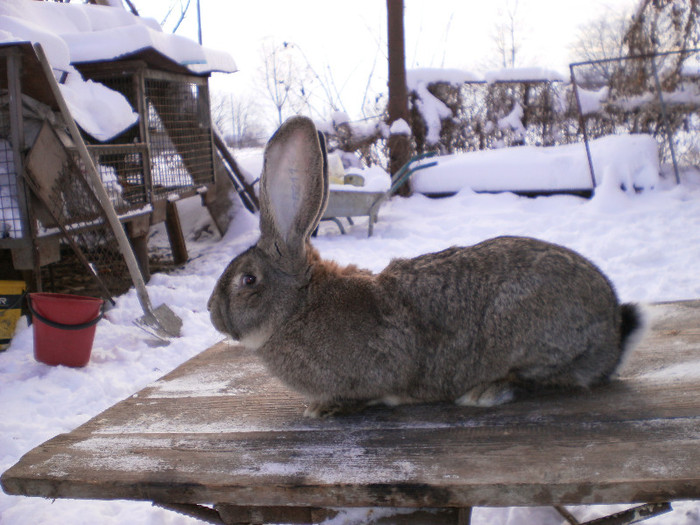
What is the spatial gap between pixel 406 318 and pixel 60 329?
2.82 m

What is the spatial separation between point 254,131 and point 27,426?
13.0m

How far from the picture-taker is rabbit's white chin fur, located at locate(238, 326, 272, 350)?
1.87 meters

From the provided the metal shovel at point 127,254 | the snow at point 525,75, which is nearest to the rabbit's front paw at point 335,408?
the metal shovel at point 127,254

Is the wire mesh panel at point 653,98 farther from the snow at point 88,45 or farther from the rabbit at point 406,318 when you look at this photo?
the rabbit at point 406,318

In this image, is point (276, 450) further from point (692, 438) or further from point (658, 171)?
point (658, 171)

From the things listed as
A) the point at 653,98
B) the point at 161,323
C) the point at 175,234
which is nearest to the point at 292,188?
the point at 161,323

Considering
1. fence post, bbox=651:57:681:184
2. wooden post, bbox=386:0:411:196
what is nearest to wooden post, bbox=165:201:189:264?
wooden post, bbox=386:0:411:196

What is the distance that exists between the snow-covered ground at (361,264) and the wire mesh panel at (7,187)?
698 millimetres

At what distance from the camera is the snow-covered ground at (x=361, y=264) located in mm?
2537

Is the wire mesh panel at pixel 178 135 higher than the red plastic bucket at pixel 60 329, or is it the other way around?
the wire mesh panel at pixel 178 135

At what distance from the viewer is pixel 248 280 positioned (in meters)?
1.87

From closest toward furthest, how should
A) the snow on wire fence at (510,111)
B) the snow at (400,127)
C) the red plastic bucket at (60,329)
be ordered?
the red plastic bucket at (60,329)
the snow on wire fence at (510,111)
the snow at (400,127)

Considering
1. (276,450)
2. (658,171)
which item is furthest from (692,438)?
(658,171)

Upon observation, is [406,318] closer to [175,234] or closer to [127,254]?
[127,254]
